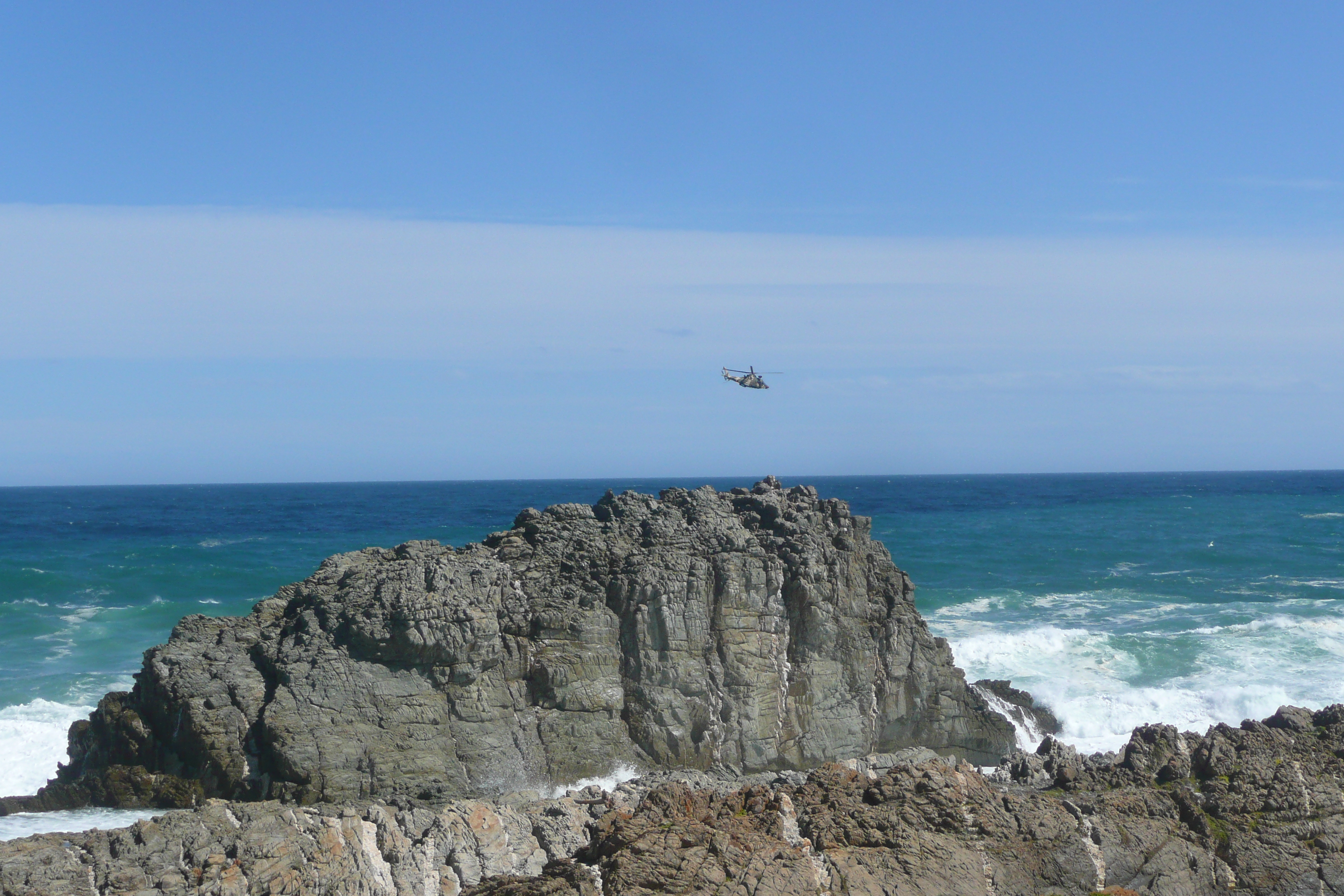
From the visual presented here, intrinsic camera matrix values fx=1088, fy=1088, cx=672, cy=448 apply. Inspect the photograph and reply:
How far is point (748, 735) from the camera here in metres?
17.6

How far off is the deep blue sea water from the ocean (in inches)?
4.2

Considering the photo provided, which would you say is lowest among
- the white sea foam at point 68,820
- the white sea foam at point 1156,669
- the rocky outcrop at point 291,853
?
the white sea foam at point 1156,669

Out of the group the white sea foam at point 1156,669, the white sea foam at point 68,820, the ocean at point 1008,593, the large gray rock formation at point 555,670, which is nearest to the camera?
the white sea foam at point 68,820

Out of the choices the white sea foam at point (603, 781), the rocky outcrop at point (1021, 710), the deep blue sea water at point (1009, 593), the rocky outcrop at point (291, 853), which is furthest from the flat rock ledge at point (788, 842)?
the deep blue sea water at point (1009, 593)

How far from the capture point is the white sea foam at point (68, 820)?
46.8ft

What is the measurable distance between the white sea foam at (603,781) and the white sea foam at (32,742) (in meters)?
7.93

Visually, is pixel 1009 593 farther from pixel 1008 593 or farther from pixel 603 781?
pixel 603 781

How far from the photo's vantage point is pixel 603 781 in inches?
640

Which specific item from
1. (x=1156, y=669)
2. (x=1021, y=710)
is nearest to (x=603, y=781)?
(x=1021, y=710)

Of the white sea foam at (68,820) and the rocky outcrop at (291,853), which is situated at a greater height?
the rocky outcrop at (291,853)

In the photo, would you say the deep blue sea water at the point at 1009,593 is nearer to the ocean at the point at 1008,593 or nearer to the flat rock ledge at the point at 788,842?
the ocean at the point at 1008,593

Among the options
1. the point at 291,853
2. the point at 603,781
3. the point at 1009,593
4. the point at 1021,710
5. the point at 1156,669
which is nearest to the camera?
the point at 291,853

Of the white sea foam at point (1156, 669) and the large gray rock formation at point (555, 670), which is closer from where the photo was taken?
the large gray rock formation at point (555, 670)

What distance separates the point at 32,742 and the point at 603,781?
478 inches
